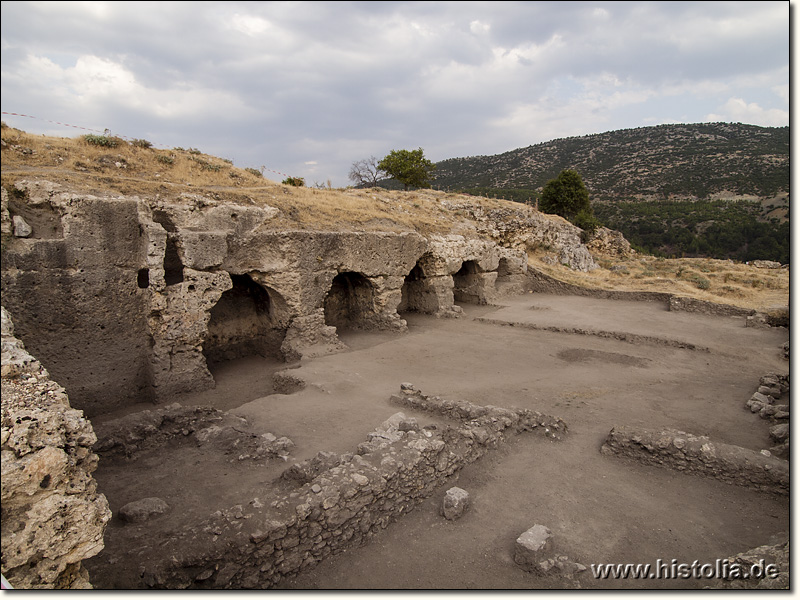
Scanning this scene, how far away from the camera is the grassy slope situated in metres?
10.5

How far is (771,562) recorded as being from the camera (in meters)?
4.29

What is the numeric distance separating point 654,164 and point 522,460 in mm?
59973

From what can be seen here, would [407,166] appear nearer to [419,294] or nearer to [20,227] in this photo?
[419,294]

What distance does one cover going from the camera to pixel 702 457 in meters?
6.58

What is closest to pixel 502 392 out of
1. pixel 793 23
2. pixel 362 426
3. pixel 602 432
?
pixel 602 432

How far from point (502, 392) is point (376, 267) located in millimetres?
6120

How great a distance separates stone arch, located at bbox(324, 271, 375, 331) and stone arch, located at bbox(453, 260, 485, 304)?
19.7 ft

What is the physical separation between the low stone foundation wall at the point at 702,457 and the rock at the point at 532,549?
8.76 ft

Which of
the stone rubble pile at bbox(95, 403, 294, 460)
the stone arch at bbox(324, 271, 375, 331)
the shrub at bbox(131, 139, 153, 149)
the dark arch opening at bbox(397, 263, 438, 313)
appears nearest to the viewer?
the stone rubble pile at bbox(95, 403, 294, 460)

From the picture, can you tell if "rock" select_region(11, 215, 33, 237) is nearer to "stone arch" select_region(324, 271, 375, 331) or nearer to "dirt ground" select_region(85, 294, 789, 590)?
"dirt ground" select_region(85, 294, 789, 590)

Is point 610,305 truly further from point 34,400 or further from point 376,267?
point 34,400

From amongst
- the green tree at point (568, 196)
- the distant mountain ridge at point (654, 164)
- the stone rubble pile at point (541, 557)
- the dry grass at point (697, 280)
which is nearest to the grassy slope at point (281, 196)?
the dry grass at point (697, 280)

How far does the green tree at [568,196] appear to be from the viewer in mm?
36688

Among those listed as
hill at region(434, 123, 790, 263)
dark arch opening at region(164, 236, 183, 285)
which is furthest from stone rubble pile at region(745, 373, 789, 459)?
hill at region(434, 123, 790, 263)
